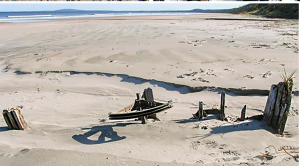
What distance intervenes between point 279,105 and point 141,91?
4561 millimetres

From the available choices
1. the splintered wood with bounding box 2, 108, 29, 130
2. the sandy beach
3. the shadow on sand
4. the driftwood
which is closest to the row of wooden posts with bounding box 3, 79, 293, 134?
the splintered wood with bounding box 2, 108, 29, 130

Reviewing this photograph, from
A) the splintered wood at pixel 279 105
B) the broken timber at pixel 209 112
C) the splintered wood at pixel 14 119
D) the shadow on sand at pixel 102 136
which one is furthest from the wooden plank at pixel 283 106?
the splintered wood at pixel 14 119

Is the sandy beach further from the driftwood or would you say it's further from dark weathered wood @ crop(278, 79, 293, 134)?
the driftwood

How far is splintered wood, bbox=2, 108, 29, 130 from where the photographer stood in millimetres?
5285

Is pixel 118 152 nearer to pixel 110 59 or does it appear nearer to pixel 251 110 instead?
pixel 251 110

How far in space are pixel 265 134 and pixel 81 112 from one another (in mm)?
4888

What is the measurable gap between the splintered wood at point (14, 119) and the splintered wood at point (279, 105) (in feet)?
18.9

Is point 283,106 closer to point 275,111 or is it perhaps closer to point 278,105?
point 278,105

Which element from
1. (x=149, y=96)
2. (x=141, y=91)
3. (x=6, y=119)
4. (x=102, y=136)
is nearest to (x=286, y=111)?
(x=149, y=96)

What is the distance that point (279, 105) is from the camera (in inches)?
207

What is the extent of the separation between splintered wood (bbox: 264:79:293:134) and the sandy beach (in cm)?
23

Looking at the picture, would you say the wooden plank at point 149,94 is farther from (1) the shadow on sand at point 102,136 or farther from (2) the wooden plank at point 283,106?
(2) the wooden plank at point 283,106

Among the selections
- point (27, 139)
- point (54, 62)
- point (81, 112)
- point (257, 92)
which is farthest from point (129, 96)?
point (54, 62)

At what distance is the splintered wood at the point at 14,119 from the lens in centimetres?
529
